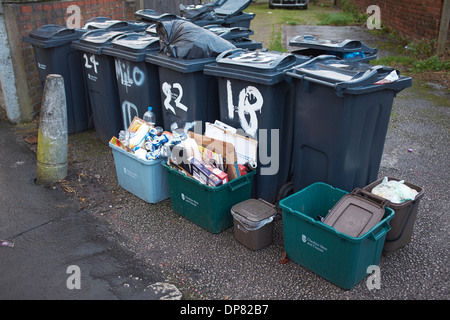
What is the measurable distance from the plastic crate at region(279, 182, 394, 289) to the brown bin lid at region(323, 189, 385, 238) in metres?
→ 0.07

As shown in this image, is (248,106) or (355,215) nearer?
(355,215)

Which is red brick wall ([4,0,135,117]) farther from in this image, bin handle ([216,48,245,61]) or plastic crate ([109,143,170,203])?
bin handle ([216,48,245,61])

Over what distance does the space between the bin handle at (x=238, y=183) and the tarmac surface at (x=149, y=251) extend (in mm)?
419

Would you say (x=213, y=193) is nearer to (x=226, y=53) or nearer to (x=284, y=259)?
(x=284, y=259)

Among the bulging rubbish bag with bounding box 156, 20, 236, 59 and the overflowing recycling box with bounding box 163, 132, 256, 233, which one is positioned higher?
the bulging rubbish bag with bounding box 156, 20, 236, 59

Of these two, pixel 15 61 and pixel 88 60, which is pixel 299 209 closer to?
pixel 88 60

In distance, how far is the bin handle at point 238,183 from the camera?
3.50 meters

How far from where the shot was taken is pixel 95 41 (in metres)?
4.99

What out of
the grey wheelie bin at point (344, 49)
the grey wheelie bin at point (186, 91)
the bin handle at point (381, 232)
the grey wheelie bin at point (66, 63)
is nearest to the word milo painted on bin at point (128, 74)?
the grey wheelie bin at point (186, 91)

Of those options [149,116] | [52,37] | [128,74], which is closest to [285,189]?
[149,116]

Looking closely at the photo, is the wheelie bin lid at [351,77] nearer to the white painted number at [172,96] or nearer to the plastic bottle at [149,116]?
the white painted number at [172,96]

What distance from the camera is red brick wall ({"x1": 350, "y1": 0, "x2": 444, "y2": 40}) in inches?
363

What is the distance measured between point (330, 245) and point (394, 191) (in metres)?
0.73

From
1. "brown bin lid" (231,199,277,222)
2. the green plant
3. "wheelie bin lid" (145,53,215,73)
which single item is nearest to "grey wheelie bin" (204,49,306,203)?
"wheelie bin lid" (145,53,215,73)
